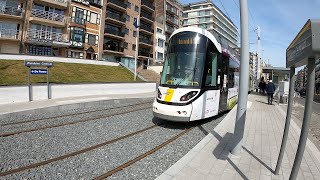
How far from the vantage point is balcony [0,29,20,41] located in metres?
29.8

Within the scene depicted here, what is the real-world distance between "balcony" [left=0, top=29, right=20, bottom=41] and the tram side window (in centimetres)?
3080

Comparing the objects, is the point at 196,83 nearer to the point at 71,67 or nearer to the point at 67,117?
the point at 67,117

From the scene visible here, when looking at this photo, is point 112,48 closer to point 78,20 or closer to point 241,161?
point 78,20

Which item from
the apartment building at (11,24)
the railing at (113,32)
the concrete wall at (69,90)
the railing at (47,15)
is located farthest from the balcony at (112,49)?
the concrete wall at (69,90)

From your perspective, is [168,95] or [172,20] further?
[172,20]

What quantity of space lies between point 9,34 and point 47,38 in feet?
15.3

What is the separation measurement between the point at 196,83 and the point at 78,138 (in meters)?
4.31

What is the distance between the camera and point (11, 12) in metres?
30.6

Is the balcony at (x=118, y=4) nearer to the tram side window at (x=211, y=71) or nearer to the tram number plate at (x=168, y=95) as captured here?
the tram side window at (x=211, y=71)

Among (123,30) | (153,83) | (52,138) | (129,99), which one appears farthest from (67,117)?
(123,30)

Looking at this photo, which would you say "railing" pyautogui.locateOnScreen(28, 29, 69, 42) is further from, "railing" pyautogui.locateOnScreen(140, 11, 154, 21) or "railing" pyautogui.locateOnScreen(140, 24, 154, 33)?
"railing" pyautogui.locateOnScreen(140, 11, 154, 21)

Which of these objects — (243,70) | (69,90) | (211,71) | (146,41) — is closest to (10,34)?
(69,90)

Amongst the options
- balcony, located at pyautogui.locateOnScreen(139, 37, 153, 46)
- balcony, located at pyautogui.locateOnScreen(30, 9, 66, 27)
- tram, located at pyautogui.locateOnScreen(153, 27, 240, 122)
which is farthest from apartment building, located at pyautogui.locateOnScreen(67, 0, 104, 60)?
tram, located at pyautogui.locateOnScreen(153, 27, 240, 122)

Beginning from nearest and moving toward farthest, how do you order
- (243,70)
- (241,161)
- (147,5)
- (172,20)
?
1. (241,161)
2. (243,70)
3. (147,5)
4. (172,20)
